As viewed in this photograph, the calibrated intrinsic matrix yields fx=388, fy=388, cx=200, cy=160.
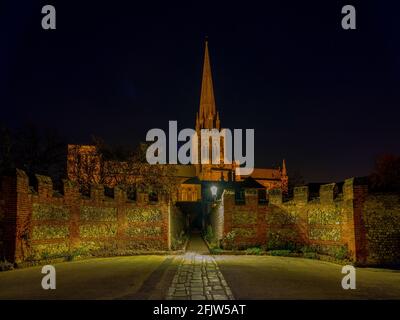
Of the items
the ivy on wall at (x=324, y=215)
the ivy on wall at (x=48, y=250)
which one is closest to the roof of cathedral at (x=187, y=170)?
the ivy on wall at (x=324, y=215)

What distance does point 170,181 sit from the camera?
38.7 meters

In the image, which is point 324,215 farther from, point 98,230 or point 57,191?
point 57,191

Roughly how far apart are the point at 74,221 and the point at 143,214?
14.9ft

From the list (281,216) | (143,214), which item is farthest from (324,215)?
(143,214)

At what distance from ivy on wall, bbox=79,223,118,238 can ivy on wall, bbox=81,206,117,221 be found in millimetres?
319

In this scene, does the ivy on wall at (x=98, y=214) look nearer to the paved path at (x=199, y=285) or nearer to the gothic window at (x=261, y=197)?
the paved path at (x=199, y=285)

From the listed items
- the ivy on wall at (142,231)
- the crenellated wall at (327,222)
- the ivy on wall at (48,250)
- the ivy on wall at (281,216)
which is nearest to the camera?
the crenellated wall at (327,222)

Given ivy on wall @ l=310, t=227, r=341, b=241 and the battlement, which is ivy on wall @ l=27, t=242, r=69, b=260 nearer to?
the battlement

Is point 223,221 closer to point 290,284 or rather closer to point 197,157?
point 290,284

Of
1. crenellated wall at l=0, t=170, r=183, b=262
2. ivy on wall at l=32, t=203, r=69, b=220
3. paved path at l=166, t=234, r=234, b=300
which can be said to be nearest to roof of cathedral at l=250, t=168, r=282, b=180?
crenellated wall at l=0, t=170, r=183, b=262

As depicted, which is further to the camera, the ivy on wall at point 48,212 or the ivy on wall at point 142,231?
the ivy on wall at point 142,231

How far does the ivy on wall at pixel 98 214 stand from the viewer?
19519mm
